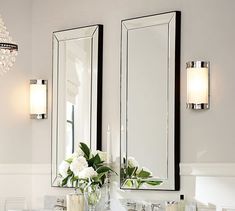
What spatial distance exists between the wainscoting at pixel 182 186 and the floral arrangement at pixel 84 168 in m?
0.15

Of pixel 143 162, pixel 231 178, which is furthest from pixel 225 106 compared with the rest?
pixel 143 162

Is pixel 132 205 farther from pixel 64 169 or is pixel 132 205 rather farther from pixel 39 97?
pixel 39 97

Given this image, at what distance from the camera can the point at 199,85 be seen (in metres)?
4.25

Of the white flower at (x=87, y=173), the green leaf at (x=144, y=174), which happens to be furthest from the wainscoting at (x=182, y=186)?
the white flower at (x=87, y=173)

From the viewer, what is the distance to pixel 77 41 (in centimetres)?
508

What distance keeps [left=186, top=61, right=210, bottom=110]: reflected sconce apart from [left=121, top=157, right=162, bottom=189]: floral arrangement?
1.91ft

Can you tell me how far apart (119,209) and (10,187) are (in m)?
1.01

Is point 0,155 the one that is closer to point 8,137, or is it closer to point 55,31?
point 8,137

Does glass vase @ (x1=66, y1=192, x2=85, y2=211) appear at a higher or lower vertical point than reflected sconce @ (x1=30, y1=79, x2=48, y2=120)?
lower

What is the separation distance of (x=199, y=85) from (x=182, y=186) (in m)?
0.66

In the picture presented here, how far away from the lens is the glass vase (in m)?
4.62

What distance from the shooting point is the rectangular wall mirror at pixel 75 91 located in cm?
491

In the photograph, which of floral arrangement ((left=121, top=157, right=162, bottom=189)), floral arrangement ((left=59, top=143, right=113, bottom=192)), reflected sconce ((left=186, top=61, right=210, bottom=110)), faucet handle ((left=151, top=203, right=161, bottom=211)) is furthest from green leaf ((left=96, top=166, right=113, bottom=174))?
reflected sconce ((left=186, top=61, right=210, bottom=110))

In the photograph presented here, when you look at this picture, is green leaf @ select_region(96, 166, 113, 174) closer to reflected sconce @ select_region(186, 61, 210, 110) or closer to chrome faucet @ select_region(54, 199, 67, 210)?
chrome faucet @ select_region(54, 199, 67, 210)
